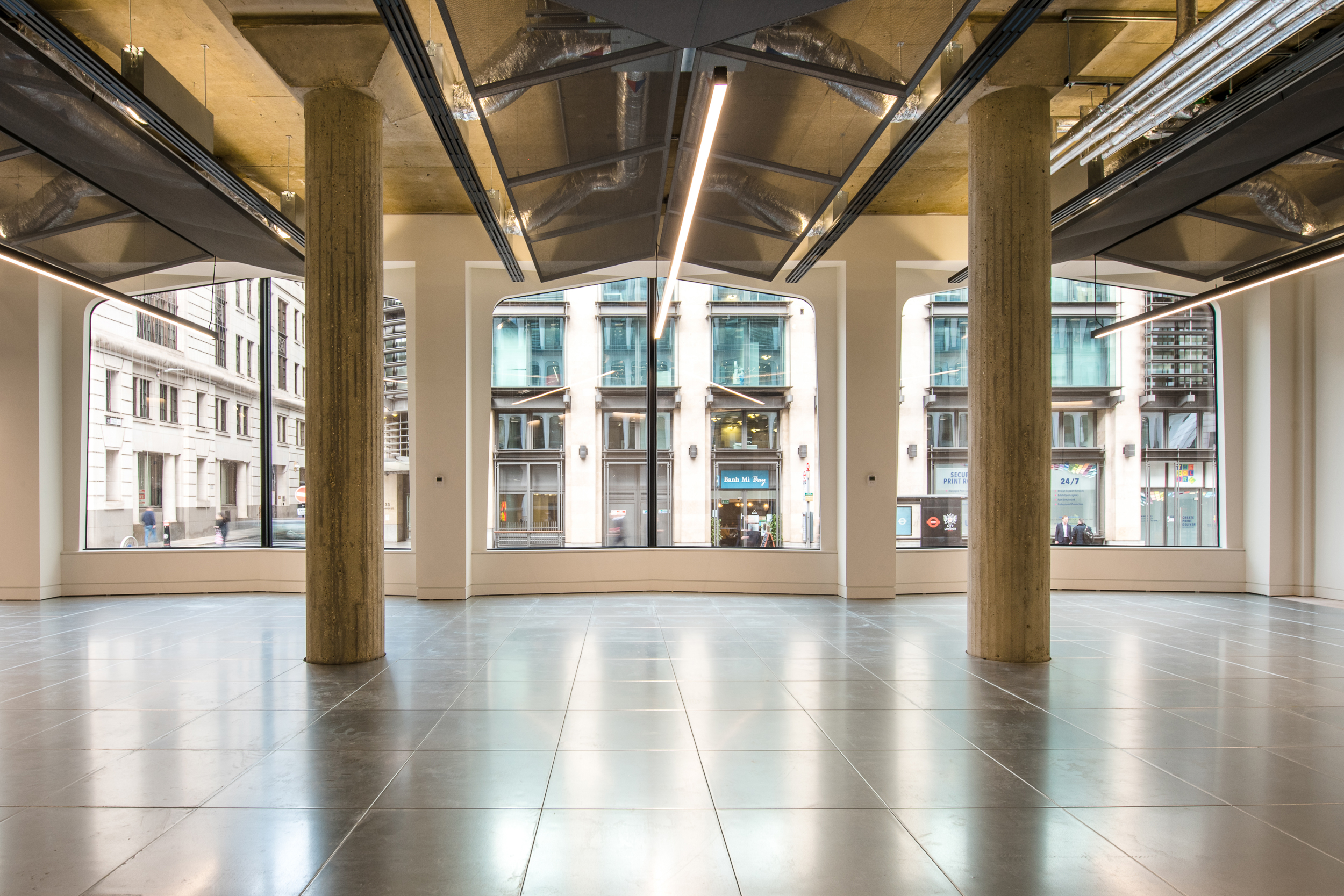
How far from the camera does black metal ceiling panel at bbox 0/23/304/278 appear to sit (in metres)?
4.82

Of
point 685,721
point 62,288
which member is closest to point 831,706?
point 685,721

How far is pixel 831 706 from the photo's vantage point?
515 centimetres

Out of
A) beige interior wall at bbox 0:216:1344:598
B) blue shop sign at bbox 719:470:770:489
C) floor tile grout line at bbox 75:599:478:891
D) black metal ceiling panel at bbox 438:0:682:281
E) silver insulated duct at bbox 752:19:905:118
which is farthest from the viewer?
blue shop sign at bbox 719:470:770:489

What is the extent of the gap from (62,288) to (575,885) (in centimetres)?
1207

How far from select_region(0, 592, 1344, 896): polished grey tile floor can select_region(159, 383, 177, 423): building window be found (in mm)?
4423

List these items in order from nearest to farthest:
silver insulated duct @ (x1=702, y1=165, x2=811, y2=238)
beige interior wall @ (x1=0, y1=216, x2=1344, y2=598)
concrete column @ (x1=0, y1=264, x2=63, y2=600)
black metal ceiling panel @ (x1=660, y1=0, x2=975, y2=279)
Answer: black metal ceiling panel @ (x1=660, y1=0, x2=975, y2=279), silver insulated duct @ (x1=702, y1=165, x2=811, y2=238), concrete column @ (x1=0, y1=264, x2=63, y2=600), beige interior wall @ (x1=0, y1=216, x2=1344, y2=598)

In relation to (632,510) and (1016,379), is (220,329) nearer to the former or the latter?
(632,510)

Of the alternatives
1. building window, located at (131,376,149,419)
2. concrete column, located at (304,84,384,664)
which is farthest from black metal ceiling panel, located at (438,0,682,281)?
building window, located at (131,376,149,419)

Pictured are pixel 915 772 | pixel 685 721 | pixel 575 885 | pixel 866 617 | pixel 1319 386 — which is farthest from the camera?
pixel 1319 386

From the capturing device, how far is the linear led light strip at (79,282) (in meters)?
7.43

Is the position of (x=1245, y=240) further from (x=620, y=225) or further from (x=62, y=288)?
A: (x=62, y=288)

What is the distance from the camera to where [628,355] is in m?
11.4

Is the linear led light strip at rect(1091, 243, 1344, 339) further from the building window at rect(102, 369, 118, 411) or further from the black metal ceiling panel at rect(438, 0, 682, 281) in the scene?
the building window at rect(102, 369, 118, 411)

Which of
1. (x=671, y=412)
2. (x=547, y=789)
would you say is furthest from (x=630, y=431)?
(x=547, y=789)
